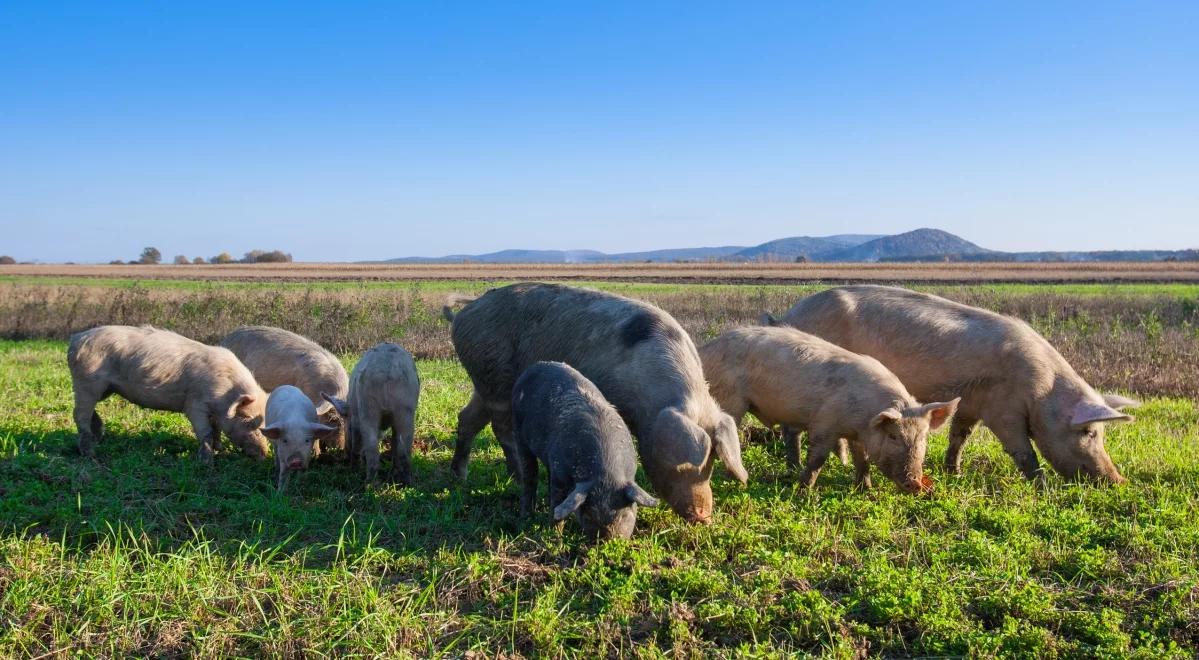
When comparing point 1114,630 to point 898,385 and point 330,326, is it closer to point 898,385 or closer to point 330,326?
point 898,385

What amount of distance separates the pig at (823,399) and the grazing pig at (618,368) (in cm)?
104

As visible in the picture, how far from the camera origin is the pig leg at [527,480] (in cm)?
612

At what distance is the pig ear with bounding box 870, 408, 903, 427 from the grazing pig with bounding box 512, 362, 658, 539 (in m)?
2.39

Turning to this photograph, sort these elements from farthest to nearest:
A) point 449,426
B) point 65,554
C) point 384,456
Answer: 1. point 449,426
2. point 384,456
3. point 65,554

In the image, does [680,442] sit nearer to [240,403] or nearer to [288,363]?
→ [240,403]

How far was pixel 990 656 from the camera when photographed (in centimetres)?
397

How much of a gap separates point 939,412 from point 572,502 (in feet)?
12.6

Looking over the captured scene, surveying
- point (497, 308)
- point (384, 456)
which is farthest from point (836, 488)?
point (384, 456)

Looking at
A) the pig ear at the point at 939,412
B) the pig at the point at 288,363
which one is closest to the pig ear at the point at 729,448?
the pig ear at the point at 939,412

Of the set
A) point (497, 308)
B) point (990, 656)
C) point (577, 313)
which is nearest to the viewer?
point (990, 656)

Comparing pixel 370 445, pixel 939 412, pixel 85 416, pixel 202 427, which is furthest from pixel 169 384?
pixel 939 412

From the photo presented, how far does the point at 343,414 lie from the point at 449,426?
75.7 inches

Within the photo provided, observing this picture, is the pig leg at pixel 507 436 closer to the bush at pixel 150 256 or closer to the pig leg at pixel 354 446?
the pig leg at pixel 354 446

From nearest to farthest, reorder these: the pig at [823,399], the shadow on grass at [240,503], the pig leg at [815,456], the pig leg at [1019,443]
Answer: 1. the shadow on grass at [240,503]
2. the pig at [823,399]
3. the pig leg at [815,456]
4. the pig leg at [1019,443]
